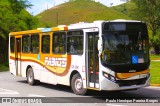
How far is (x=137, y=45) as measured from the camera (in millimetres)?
14680

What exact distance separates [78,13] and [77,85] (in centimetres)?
13252

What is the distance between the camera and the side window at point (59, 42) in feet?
55.6

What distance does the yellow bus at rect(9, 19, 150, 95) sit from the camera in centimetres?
1412

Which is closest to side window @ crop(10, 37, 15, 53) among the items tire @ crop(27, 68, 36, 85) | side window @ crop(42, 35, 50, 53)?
tire @ crop(27, 68, 36, 85)

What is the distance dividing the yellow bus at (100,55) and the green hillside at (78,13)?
112238 mm

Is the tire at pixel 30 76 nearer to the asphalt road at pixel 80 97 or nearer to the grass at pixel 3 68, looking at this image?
the asphalt road at pixel 80 97

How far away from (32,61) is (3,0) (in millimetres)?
28137

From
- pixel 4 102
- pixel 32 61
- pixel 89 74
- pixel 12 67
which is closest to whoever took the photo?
pixel 4 102

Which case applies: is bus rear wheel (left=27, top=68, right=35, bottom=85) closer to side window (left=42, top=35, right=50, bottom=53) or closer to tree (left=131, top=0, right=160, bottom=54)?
side window (left=42, top=35, right=50, bottom=53)

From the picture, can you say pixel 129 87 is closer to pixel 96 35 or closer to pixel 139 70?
pixel 139 70

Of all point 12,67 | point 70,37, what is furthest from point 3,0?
point 70,37

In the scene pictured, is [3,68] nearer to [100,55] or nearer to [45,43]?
[45,43]

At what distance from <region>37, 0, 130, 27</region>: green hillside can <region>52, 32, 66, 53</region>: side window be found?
112 metres

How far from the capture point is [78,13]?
147 meters
